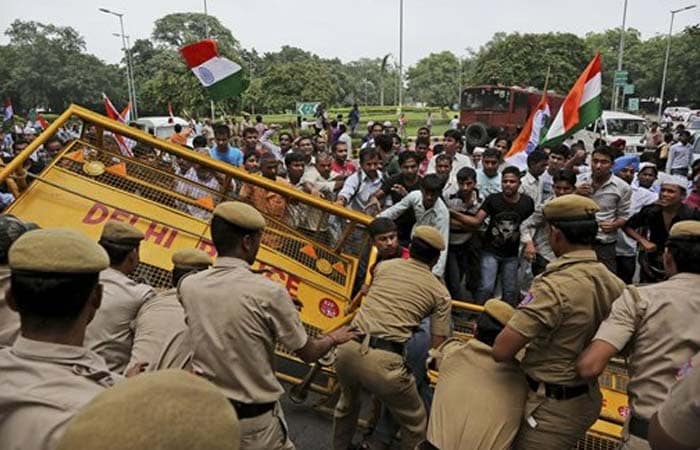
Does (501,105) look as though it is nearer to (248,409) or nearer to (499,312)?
(499,312)

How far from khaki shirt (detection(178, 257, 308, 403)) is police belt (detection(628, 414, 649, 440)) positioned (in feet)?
4.92

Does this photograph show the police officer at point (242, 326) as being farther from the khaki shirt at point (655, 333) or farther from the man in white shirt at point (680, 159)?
the man in white shirt at point (680, 159)

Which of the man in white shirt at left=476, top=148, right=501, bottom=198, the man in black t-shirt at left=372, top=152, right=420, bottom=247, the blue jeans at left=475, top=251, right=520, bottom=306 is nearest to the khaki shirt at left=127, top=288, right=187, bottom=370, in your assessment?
the man in black t-shirt at left=372, top=152, right=420, bottom=247

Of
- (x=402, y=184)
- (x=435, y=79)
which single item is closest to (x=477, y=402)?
(x=402, y=184)

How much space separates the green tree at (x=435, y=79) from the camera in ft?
275

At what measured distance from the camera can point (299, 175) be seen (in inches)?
233

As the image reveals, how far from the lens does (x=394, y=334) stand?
303 centimetres

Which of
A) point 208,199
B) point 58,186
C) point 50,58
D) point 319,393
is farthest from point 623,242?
point 50,58

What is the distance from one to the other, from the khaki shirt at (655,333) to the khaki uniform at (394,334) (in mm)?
1051

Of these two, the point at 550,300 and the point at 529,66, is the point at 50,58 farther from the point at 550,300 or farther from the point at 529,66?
the point at 550,300

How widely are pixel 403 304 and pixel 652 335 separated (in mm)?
1271

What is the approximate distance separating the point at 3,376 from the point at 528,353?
204 centimetres

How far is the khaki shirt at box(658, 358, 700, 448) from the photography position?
134cm

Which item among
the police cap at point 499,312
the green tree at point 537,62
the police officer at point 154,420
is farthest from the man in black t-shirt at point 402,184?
the green tree at point 537,62
